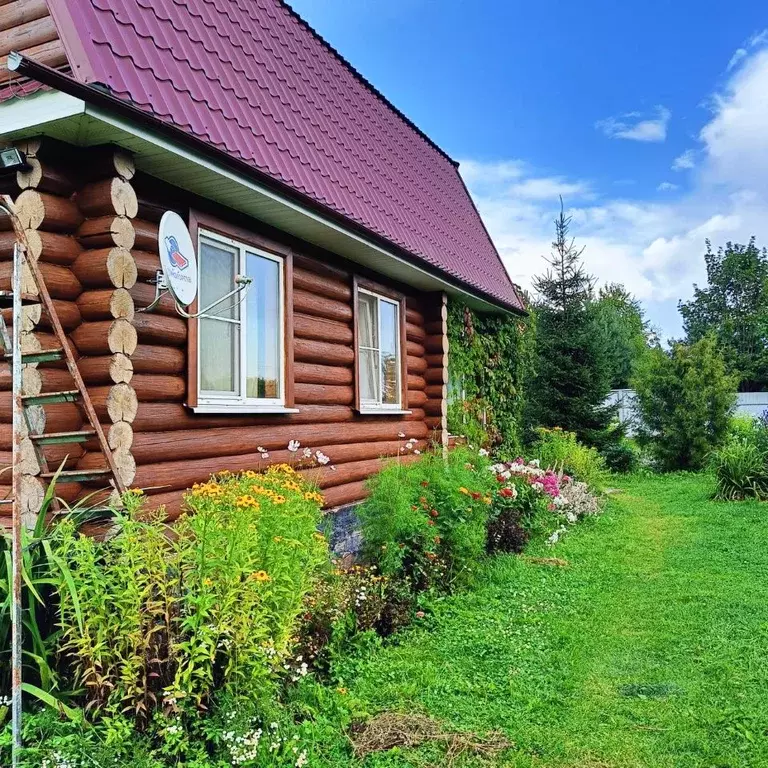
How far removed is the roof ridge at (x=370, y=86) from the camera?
8133mm

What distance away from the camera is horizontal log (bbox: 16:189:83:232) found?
397 centimetres

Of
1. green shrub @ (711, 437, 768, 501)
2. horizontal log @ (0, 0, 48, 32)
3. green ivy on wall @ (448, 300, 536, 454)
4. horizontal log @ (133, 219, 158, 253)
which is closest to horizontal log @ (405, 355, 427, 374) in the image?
green ivy on wall @ (448, 300, 536, 454)

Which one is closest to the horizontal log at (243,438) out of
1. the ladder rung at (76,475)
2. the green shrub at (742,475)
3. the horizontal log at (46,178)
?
the ladder rung at (76,475)

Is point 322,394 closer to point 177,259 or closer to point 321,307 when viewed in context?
point 321,307

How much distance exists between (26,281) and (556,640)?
Answer: 14.4ft

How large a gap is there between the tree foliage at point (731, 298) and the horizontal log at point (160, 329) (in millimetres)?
36507

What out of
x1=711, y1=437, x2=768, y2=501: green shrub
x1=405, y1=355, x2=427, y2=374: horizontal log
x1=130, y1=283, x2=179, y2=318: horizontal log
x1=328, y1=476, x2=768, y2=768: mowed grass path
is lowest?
x1=328, y1=476, x2=768, y2=768: mowed grass path

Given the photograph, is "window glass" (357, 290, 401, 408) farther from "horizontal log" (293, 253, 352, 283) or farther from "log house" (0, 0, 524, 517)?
"horizontal log" (293, 253, 352, 283)

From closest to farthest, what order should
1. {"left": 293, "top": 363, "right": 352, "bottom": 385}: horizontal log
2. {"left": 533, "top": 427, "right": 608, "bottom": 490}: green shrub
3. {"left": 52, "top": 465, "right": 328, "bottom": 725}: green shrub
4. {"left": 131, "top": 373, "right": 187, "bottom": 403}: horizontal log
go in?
{"left": 52, "top": 465, "right": 328, "bottom": 725}: green shrub, {"left": 131, "top": 373, "right": 187, "bottom": 403}: horizontal log, {"left": 293, "top": 363, "right": 352, "bottom": 385}: horizontal log, {"left": 533, "top": 427, "right": 608, "bottom": 490}: green shrub

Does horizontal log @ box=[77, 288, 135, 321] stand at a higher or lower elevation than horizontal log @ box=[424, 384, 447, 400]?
higher

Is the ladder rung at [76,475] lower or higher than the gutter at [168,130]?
lower

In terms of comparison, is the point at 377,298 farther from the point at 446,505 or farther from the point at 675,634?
the point at 675,634

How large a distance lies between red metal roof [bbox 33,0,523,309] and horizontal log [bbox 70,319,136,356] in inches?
51.7

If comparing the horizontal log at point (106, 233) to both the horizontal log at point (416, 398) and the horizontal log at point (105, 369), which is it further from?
the horizontal log at point (416, 398)
